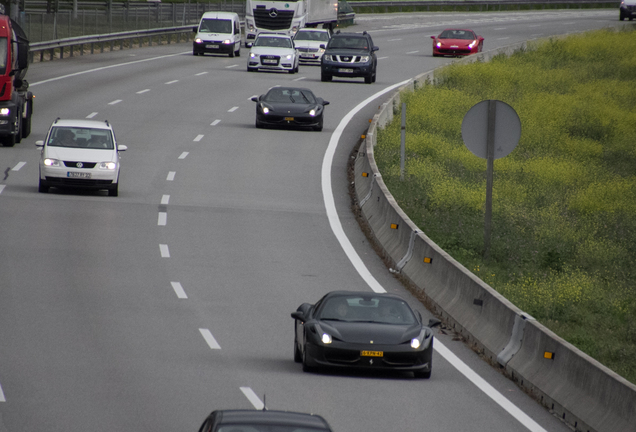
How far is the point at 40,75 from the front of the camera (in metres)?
47.2

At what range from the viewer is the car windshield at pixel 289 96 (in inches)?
1457

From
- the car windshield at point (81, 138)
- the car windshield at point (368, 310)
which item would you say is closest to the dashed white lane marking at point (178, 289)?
the car windshield at point (368, 310)

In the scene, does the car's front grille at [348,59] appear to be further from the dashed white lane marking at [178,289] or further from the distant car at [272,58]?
the dashed white lane marking at [178,289]

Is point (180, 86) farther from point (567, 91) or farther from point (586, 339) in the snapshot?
point (586, 339)

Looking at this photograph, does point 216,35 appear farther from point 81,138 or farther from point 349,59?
point 81,138

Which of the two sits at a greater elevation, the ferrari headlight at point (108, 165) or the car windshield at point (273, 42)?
the car windshield at point (273, 42)

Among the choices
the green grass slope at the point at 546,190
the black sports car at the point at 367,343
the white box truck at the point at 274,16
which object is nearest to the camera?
the black sports car at the point at 367,343

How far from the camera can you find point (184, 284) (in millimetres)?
18125

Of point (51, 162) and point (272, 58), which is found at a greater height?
point (272, 58)

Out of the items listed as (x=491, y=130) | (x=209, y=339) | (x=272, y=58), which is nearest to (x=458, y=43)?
(x=272, y=58)

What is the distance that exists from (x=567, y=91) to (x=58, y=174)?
3019 cm

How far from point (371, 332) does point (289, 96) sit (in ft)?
80.7

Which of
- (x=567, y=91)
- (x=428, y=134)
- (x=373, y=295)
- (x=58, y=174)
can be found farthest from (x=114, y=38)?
(x=373, y=295)

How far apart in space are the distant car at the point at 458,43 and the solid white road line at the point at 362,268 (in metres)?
17.7
